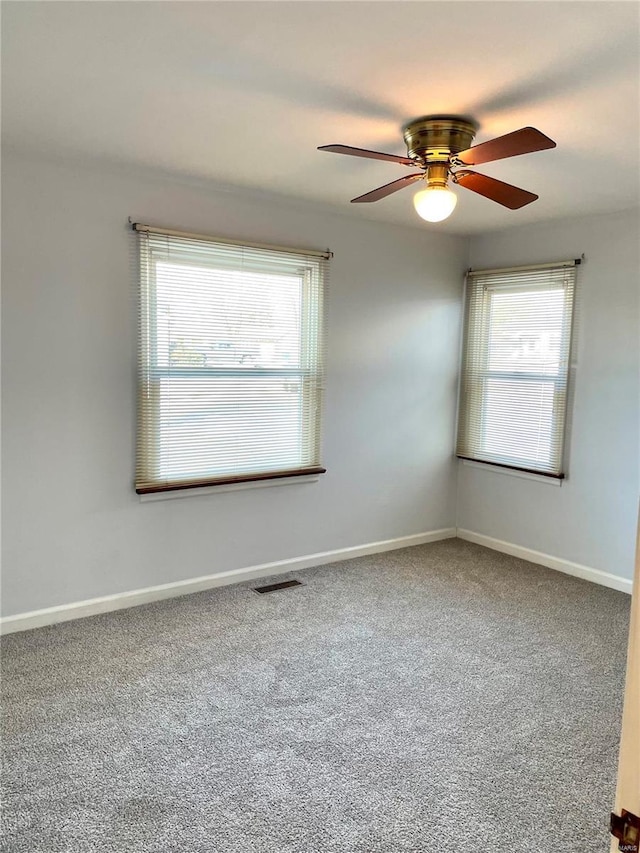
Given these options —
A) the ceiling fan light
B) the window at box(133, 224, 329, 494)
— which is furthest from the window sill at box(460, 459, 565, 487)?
the ceiling fan light

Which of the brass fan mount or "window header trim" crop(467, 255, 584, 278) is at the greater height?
the brass fan mount

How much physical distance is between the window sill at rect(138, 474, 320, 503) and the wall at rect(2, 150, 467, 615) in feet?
0.13

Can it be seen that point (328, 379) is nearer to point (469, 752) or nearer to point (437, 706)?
point (437, 706)

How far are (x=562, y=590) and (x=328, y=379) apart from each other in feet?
6.83

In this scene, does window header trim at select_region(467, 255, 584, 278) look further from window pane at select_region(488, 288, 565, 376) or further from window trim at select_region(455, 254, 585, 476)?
window pane at select_region(488, 288, 565, 376)

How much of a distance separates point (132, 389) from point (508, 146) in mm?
2319

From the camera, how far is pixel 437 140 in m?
2.49

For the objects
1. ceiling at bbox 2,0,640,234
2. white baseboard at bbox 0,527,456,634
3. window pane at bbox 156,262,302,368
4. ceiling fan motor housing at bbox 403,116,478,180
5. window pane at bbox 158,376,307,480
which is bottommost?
white baseboard at bbox 0,527,456,634

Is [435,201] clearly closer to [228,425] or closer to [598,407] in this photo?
[228,425]

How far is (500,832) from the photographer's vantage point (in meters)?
1.94

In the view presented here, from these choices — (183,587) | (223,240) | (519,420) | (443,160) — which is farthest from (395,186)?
(183,587)

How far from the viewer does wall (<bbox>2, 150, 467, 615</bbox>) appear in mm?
3182

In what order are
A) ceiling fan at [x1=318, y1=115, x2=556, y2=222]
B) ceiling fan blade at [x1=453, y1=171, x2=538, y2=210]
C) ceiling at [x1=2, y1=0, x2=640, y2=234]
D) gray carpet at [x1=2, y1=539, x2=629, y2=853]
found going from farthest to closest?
1. ceiling fan blade at [x1=453, y1=171, x2=538, y2=210]
2. ceiling fan at [x1=318, y1=115, x2=556, y2=222]
3. gray carpet at [x1=2, y1=539, x2=629, y2=853]
4. ceiling at [x1=2, y1=0, x2=640, y2=234]

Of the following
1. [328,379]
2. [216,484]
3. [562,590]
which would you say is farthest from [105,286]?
[562,590]
